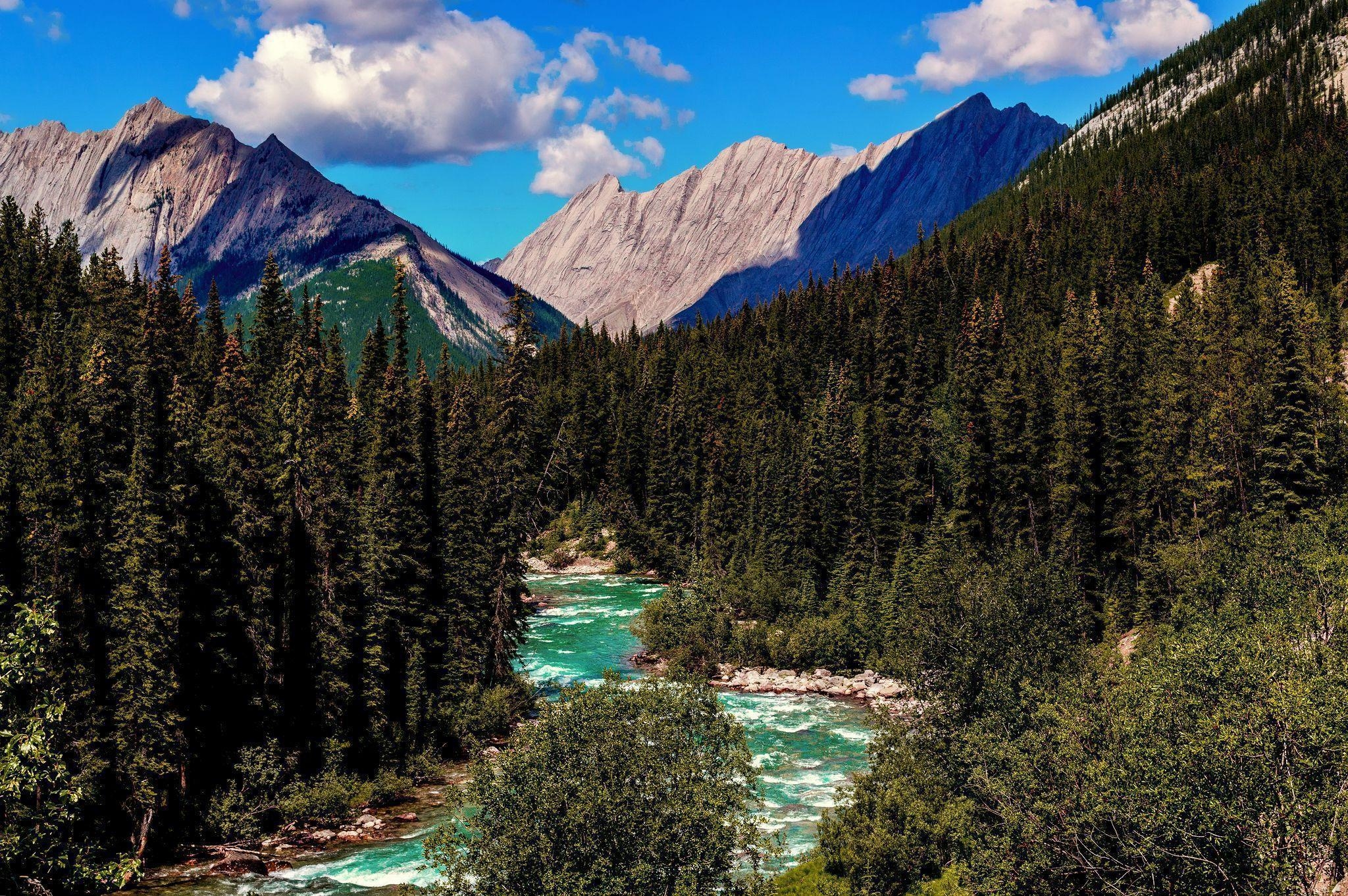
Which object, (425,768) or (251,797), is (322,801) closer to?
(251,797)

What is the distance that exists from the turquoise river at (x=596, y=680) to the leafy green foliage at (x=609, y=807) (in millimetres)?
2445

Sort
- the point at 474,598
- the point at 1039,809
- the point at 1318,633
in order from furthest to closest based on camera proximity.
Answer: the point at 474,598 < the point at 1318,633 < the point at 1039,809

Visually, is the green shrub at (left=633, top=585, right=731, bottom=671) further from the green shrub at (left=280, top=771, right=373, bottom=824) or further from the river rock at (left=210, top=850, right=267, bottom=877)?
the river rock at (left=210, top=850, right=267, bottom=877)

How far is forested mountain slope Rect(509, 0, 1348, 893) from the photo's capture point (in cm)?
2473

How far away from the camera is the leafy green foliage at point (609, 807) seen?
23734mm

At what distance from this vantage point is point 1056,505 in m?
72.9

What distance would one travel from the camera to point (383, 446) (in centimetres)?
5244

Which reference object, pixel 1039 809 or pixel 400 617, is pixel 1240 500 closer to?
pixel 1039 809

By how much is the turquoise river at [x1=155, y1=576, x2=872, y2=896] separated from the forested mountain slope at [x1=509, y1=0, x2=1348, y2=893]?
7.23 metres

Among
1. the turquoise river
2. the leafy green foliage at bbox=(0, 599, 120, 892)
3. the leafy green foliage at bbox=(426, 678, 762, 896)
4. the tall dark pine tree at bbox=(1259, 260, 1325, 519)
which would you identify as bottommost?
the turquoise river

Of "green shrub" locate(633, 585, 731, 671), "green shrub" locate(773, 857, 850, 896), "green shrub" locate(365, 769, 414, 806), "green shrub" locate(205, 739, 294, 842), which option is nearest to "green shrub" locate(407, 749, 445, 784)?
"green shrub" locate(365, 769, 414, 806)

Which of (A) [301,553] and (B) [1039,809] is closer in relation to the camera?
(B) [1039,809]

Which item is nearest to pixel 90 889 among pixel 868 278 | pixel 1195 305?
pixel 1195 305

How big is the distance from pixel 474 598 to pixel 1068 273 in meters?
109
